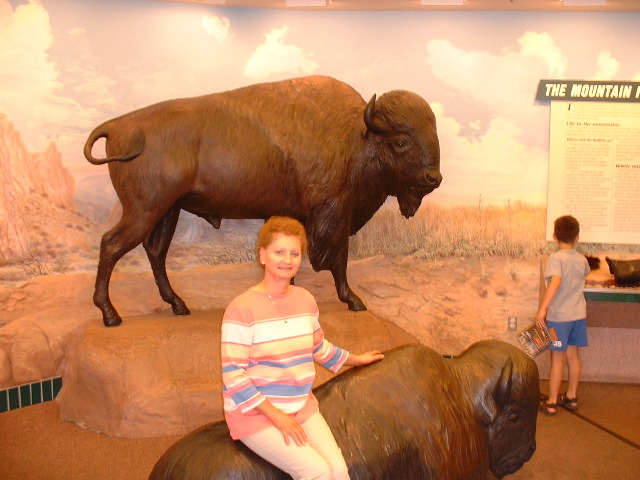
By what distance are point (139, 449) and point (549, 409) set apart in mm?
2307

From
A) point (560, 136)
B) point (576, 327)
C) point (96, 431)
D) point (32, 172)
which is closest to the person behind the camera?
point (96, 431)

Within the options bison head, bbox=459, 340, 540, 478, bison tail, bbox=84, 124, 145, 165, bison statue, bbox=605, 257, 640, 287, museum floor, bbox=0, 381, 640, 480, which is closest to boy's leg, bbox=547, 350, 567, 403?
Answer: museum floor, bbox=0, 381, 640, 480

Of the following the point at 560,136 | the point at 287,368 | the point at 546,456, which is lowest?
the point at 546,456

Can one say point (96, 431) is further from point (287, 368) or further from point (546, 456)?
point (546, 456)

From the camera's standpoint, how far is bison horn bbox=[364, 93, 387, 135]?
3389 mm

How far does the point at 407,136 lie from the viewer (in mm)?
3463

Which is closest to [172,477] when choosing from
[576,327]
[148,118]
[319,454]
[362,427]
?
[319,454]

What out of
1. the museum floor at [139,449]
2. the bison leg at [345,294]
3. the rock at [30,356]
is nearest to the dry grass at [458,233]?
the bison leg at [345,294]

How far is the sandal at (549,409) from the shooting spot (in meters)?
3.48

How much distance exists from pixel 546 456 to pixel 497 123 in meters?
2.47

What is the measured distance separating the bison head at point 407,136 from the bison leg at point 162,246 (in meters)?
1.32

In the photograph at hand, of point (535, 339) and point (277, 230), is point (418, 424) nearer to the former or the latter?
point (277, 230)

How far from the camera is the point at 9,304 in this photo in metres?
3.80

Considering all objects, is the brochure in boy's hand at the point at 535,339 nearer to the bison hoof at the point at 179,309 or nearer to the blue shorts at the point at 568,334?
the blue shorts at the point at 568,334
